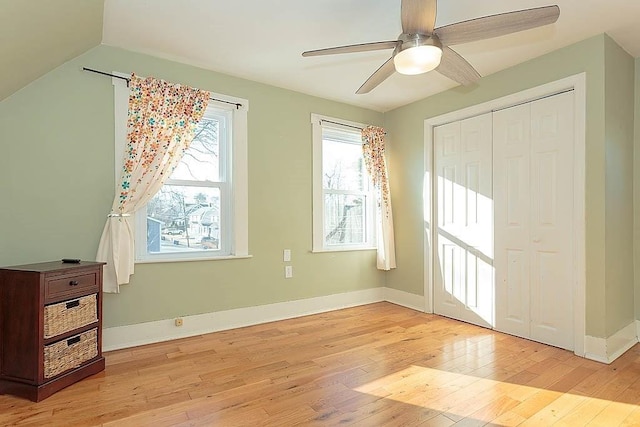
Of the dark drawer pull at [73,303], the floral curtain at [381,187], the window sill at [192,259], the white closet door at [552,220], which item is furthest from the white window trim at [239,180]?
the white closet door at [552,220]

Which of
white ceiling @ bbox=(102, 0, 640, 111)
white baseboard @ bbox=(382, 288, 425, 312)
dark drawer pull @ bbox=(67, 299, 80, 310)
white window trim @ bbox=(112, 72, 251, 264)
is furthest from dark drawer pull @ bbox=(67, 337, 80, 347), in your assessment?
white baseboard @ bbox=(382, 288, 425, 312)

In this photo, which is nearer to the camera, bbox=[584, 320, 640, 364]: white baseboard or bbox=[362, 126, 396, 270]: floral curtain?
bbox=[584, 320, 640, 364]: white baseboard

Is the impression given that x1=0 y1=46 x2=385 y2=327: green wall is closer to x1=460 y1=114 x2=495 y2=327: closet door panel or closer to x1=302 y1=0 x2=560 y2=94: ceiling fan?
x1=460 y1=114 x2=495 y2=327: closet door panel

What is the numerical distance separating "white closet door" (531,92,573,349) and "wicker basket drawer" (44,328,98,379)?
3.63 metres

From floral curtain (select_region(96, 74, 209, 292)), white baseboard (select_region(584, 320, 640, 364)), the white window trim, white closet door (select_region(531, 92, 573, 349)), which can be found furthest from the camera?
the white window trim

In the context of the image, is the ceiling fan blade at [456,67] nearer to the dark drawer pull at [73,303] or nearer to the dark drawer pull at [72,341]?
the dark drawer pull at [73,303]

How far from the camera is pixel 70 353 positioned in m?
2.34

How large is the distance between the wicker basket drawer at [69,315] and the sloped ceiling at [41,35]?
154cm

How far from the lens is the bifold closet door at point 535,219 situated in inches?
118

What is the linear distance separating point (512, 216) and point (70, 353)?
3.75 meters

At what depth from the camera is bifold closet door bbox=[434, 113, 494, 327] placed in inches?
141

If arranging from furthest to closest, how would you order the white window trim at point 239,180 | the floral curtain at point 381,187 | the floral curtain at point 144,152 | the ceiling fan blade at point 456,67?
1. the floral curtain at point 381,187
2. the white window trim at point 239,180
3. the floral curtain at point 144,152
4. the ceiling fan blade at point 456,67

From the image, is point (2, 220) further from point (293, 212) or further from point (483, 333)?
point (483, 333)

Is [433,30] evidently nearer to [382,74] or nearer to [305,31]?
[382,74]
